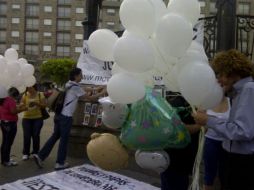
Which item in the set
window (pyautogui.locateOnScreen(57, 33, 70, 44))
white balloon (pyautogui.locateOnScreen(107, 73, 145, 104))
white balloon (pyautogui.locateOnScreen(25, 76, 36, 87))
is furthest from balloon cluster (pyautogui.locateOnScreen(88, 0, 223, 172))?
window (pyautogui.locateOnScreen(57, 33, 70, 44))

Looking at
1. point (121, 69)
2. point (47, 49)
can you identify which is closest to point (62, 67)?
point (47, 49)

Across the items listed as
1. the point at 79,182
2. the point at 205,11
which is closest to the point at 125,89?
the point at 79,182

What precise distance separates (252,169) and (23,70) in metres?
5.51

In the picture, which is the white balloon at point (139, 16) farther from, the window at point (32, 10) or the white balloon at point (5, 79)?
the window at point (32, 10)

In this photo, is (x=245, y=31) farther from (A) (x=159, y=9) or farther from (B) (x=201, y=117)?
(B) (x=201, y=117)

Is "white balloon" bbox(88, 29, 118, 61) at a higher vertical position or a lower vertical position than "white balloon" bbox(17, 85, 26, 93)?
higher

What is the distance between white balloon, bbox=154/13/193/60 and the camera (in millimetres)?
3086

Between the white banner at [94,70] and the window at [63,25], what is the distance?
7187cm

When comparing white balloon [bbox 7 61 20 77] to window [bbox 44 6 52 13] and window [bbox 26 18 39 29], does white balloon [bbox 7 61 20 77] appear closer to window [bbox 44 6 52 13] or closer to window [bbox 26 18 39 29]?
window [bbox 26 18 39 29]

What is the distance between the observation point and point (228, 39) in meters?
5.98

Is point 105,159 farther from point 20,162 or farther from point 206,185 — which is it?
point 20,162

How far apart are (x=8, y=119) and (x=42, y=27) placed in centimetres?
7364

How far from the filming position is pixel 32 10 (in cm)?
7944

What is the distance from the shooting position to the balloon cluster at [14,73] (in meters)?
7.30
